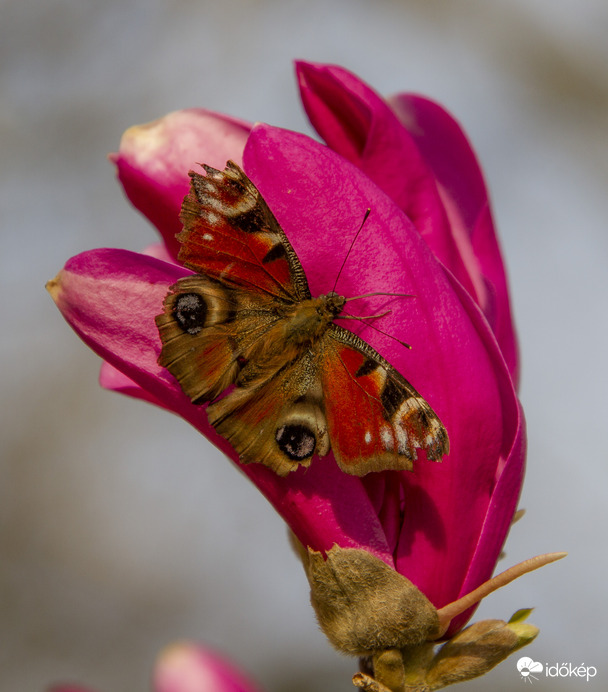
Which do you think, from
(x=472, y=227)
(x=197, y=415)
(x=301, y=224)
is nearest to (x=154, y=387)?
(x=197, y=415)

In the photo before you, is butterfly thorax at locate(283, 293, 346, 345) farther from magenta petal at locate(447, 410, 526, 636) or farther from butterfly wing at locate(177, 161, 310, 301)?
magenta petal at locate(447, 410, 526, 636)

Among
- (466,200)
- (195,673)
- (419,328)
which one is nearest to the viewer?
(419,328)

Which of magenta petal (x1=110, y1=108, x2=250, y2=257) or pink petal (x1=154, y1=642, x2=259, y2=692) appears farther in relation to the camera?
pink petal (x1=154, y1=642, x2=259, y2=692)

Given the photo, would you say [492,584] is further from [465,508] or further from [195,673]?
[195,673]

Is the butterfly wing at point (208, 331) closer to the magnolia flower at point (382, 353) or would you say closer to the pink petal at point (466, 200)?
the magnolia flower at point (382, 353)

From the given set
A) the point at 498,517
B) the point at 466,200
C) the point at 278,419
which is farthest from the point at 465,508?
the point at 466,200

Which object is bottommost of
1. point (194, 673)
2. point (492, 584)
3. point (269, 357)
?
point (194, 673)

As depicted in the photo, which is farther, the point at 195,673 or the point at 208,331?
the point at 195,673

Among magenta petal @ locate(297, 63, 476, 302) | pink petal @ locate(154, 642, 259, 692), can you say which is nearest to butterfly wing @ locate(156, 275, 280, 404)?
magenta petal @ locate(297, 63, 476, 302)
